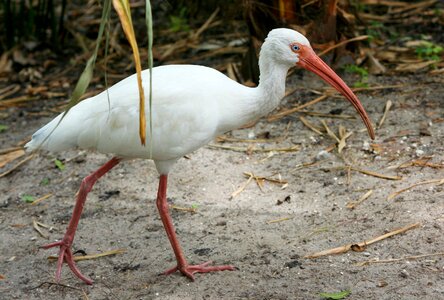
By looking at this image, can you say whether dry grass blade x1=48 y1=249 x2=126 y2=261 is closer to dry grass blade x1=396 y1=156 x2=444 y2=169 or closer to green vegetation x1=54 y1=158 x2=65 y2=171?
green vegetation x1=54 y1=158 x2=65 y2=171

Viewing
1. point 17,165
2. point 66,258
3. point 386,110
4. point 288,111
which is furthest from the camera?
point 288,111

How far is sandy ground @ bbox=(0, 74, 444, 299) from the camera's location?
15.6ft

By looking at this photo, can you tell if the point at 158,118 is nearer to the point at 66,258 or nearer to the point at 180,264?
the point at 180,264

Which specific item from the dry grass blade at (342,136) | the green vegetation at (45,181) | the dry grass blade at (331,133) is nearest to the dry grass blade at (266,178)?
the dry grass blade at (342,136)

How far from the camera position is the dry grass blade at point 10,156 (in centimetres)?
665

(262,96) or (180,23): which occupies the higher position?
(262,96)

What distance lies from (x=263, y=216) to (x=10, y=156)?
249 cm

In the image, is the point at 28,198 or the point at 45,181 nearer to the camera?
the point at 28,198

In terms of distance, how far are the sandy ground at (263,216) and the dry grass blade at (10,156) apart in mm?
177

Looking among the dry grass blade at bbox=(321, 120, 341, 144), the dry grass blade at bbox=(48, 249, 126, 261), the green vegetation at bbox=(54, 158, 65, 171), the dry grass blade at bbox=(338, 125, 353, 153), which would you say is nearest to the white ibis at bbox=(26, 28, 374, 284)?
the dry grass blade at bbox=(48, 249, 126, 261)

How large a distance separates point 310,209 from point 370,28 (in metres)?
3.49

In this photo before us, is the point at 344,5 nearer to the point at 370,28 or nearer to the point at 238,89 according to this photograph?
the point at 370,28

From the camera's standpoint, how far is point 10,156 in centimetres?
672

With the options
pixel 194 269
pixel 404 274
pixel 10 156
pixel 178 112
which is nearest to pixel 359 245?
pixel 404 274
